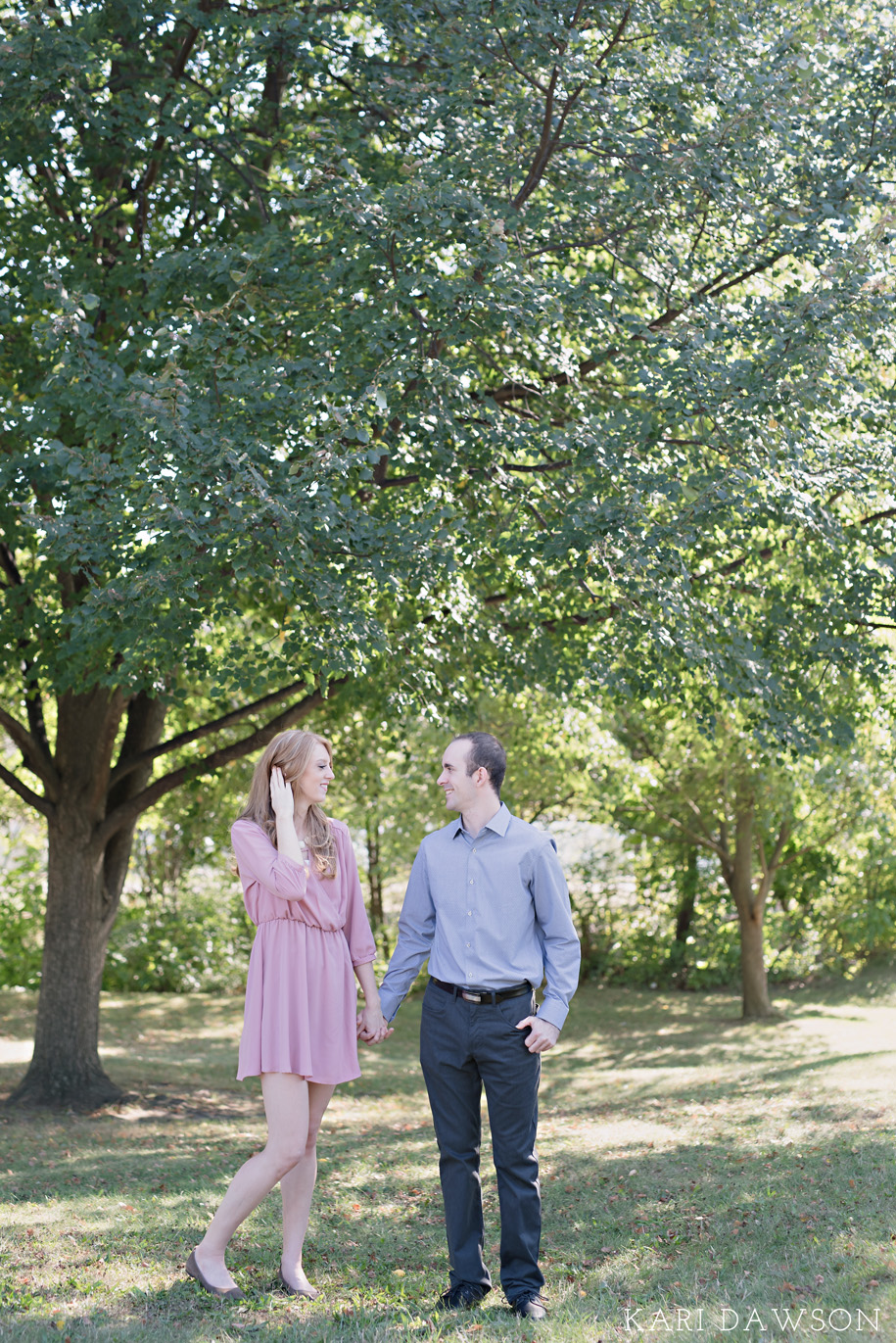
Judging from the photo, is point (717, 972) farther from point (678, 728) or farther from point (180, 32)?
point (180, 32)

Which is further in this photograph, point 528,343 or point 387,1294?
point 528,343

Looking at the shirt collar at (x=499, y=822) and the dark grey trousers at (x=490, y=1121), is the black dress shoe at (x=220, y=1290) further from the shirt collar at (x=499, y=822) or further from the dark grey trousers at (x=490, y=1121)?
the shirt collar at (x=499, y=822)

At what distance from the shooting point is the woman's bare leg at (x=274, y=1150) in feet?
13.6

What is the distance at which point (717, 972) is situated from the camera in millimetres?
20219

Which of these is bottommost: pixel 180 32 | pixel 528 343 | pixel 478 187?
pixel 528 343

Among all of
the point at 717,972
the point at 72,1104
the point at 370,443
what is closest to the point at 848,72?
the point at 370,443

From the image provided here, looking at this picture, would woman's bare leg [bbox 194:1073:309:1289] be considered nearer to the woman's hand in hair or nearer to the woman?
the woman

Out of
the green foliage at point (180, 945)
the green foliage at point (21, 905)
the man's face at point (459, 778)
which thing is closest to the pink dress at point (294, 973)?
the man's face at point (459, 778)

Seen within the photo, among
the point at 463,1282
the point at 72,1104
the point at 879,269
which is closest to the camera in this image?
the point at 463,1282

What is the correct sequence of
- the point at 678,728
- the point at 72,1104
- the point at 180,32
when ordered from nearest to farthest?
the point at 180,32 → the point at 72,1104 → the point at 678,728

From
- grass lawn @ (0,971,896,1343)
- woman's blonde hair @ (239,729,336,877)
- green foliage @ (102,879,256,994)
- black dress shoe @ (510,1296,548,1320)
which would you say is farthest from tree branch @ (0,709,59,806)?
green foliage @ (102,879,256,994)

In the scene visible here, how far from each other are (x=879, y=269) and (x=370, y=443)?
357 centimetres

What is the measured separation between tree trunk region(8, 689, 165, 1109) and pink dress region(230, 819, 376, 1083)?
235 inches

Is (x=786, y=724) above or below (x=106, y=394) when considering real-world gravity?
below
